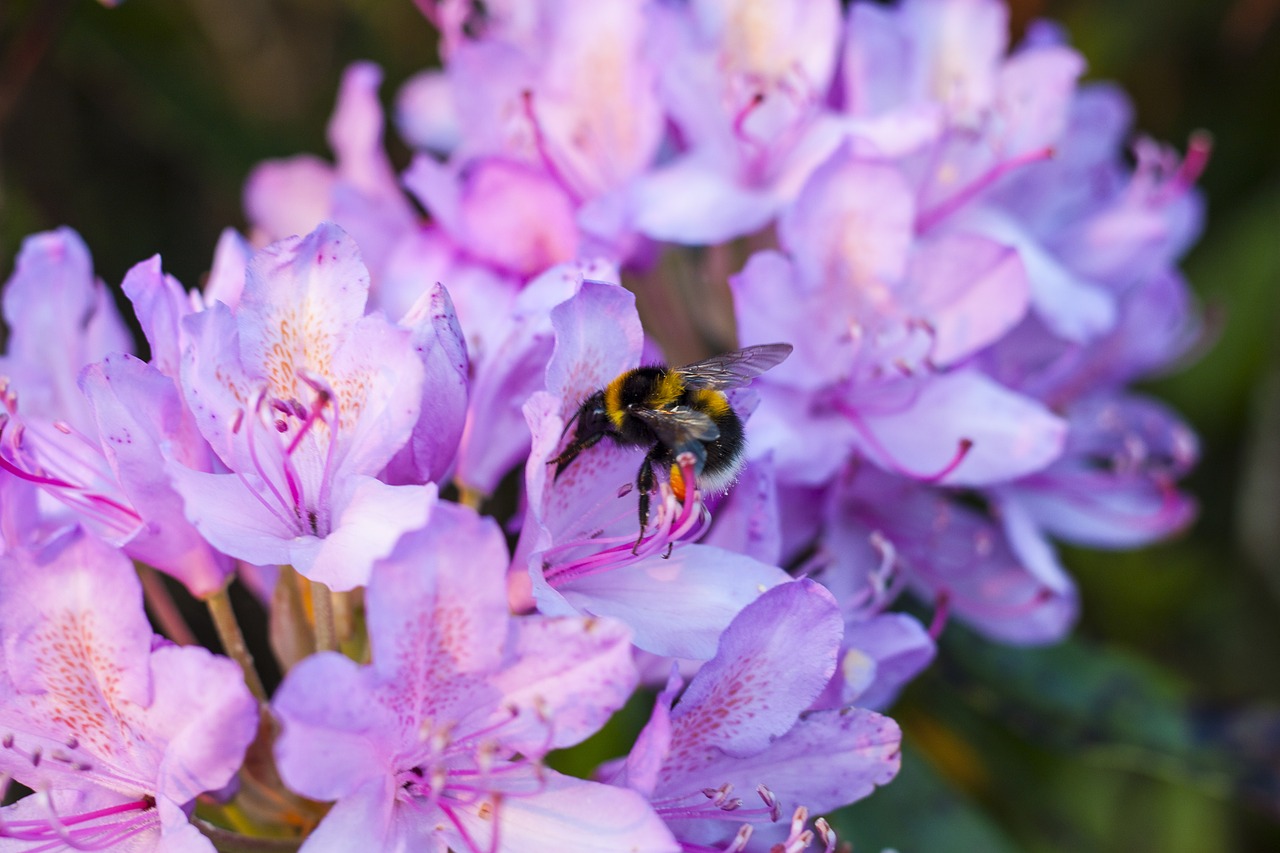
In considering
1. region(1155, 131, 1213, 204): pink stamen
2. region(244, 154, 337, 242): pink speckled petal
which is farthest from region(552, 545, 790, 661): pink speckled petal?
region(1155, 131, 1213, 204): pink stamen

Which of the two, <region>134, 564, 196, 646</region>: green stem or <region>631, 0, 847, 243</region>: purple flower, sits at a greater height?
<region>631, 0, 847, 243</region>: purple flower

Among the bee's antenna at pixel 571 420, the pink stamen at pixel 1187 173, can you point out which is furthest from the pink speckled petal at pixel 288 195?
the pink stamen at pixel 1187 173

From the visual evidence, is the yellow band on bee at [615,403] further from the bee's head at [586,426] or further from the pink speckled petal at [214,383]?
the pink speckled petal at [214,383]

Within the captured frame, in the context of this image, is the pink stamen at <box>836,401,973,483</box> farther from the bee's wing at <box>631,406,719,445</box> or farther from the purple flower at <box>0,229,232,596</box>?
the purple flower at <box>0,229,232,596</box>

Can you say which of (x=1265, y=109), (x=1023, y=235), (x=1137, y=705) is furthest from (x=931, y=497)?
(x=1265, y=109)

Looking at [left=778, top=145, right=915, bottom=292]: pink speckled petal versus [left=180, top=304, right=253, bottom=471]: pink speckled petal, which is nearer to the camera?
[left=180, top=304, right=253, bottom=471]: pink speckled petal

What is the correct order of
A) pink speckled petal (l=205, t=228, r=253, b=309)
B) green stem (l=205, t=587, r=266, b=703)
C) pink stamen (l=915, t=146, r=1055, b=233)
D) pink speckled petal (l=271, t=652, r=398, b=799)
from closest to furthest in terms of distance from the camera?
pink speckled petal (l=271, t=652, r=398, b=799) < green stem (l=205, t=587, r=266, b=703) < pink speckled petal (l=205, t=228, r=253, b=309) < pink stamen (l=915, t=146, r=1055, b=233)

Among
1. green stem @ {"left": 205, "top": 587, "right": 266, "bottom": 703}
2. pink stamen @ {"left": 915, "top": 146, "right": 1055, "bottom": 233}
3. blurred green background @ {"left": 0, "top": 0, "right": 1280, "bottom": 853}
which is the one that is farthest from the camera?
blurred green background @ {"left": 0, "top": 0, "right": 1280, "bottom": 853}
